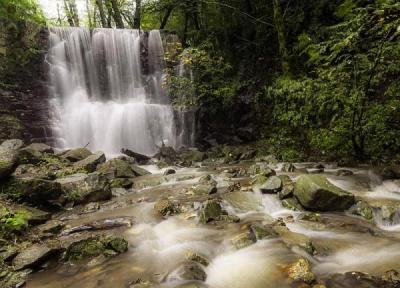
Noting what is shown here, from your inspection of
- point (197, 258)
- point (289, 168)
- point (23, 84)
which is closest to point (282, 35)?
point (289, 168)

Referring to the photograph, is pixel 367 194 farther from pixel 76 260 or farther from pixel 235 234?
pixel 76 260

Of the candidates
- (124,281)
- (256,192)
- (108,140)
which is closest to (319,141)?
(256,192)

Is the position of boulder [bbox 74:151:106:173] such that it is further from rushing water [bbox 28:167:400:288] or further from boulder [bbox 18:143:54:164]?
rushing water [bbox 28:167:400:288]

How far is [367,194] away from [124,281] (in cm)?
513

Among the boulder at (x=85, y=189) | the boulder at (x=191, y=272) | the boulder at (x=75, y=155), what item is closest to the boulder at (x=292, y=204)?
the boulder at (x=191, y=272)

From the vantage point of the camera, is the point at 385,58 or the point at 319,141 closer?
the point at 385,58

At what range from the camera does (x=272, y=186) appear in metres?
6.73

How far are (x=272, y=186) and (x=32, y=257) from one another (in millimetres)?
4715

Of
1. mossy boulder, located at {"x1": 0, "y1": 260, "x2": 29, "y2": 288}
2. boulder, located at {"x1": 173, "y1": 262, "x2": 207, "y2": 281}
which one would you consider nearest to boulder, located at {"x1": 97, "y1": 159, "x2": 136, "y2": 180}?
mossy boulder, located at {"x1": 0, "y1": 260, "x2": 29, "y2": 288}

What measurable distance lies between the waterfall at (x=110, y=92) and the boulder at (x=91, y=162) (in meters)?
3.51

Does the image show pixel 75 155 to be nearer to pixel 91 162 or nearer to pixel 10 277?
pixel 91 162

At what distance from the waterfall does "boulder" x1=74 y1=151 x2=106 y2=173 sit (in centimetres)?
351

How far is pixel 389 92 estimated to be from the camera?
309 inches

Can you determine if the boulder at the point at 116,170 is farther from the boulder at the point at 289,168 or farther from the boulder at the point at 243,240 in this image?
the boulder at the point at 243,240
